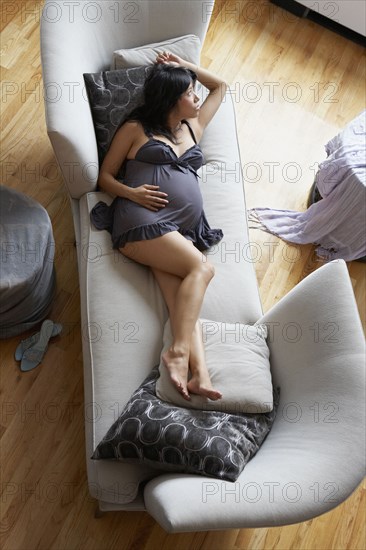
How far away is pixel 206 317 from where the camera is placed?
2.11m

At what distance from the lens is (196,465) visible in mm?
1713

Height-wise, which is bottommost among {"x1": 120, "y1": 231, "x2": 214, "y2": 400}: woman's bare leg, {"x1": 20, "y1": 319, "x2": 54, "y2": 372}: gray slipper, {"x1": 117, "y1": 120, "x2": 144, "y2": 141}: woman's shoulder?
{"x1": 20, "y1": 319, "x2": 54, "y2": 372}: gray slipper

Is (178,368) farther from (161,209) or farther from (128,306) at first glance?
(161,209)

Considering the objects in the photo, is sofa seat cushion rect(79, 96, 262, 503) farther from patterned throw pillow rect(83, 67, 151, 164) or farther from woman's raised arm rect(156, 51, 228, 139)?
patterned throw pillow rect(83, 67, 151, 164)

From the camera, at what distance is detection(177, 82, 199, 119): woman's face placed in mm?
2203

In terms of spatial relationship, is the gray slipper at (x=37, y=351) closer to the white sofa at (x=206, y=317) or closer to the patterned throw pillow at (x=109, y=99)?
the white sofa at (x=206, y=317)

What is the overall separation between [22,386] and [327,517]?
122 cm

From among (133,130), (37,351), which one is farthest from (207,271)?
(37,351)

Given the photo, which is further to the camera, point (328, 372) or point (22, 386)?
point (22, 386)

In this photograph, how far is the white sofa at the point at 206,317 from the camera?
1600mm

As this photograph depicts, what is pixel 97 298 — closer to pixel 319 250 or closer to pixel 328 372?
pixel 328 372

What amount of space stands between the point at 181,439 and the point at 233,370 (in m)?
0.30

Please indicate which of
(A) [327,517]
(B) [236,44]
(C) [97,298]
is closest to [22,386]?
(C) [97,298]

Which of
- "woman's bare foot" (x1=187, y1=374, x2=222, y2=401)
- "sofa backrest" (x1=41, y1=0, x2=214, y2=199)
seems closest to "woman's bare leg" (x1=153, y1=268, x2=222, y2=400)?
"woman's bare foot" (x1=187, y1=374, x2=222, y2=401)
